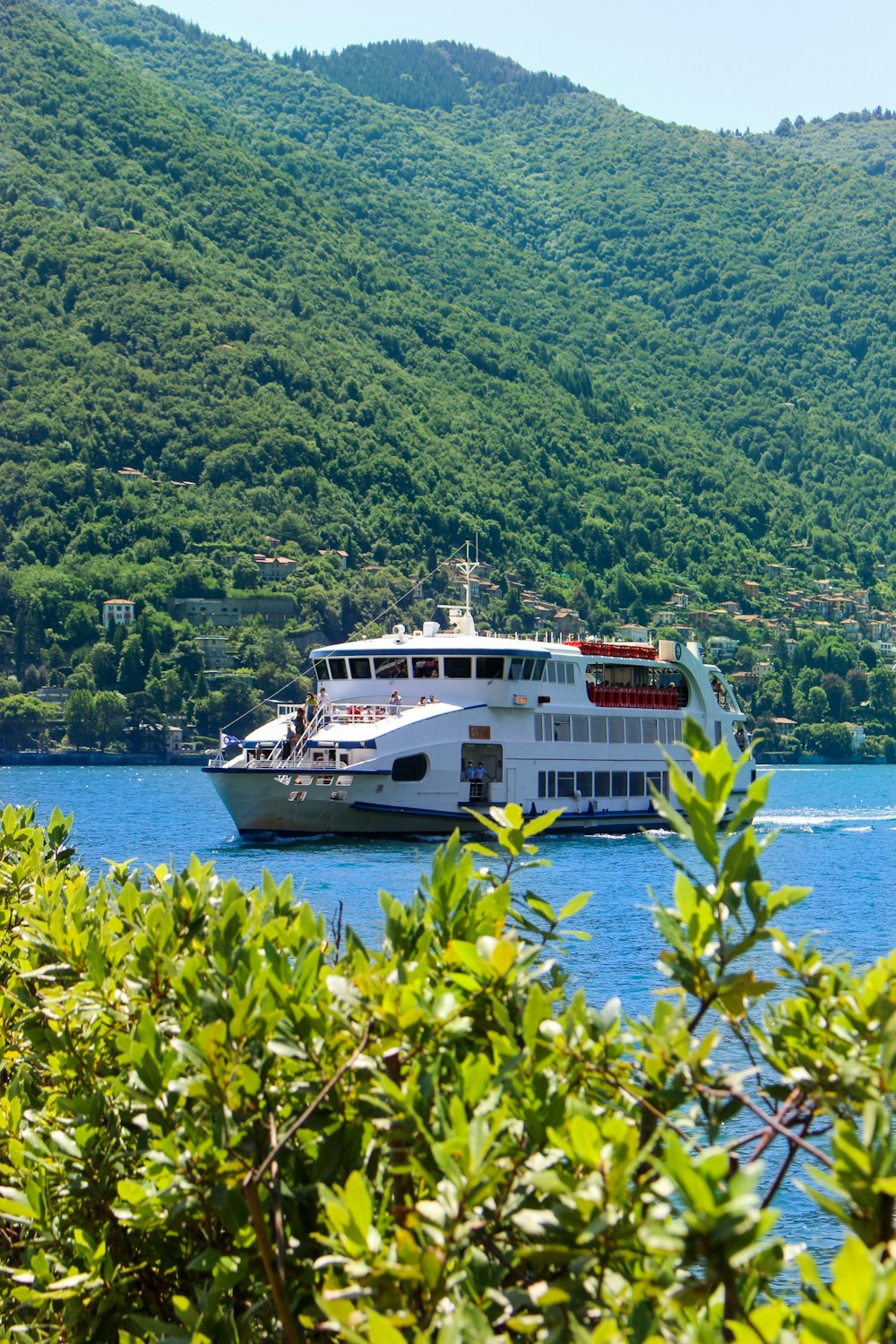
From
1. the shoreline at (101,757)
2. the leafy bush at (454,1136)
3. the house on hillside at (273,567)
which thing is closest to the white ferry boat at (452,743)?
the leafy bush at (454,1136)

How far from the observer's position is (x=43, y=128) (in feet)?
531

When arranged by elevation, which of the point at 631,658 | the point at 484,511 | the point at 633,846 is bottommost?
the point at 633,846

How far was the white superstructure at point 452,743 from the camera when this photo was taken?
106 feet

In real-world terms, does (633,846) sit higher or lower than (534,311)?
lower

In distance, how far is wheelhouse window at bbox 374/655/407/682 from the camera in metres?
34.6

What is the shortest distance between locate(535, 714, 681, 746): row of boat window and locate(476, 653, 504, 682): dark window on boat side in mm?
2001

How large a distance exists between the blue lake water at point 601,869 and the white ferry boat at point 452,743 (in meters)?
0.75

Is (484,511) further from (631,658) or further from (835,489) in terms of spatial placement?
(631,658)

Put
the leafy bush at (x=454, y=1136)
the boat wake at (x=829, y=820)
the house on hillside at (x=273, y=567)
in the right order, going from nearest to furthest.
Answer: the leafy bush at (x=454, y=1136)
the boat wake at (x=829, y=820)
the house on hillside at (x=273, y=567)

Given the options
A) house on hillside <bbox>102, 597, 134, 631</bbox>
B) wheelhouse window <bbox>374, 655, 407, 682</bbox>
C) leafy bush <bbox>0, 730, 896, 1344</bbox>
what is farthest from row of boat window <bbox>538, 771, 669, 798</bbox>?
house on hillside <bbox>102, 597, 134, 631</bbox>

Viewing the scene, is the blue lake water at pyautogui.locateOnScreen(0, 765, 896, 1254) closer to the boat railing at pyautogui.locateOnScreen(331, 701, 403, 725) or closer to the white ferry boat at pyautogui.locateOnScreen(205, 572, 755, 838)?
the white ferry boat at pyautogui.locateOnScreen(205, 572, 755, 838)

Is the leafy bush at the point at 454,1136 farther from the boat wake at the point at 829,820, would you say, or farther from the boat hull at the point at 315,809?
the boat wake at the point at 829,820

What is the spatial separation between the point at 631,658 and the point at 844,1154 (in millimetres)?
37698

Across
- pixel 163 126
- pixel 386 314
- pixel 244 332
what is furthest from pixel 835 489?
pixel 163 126
